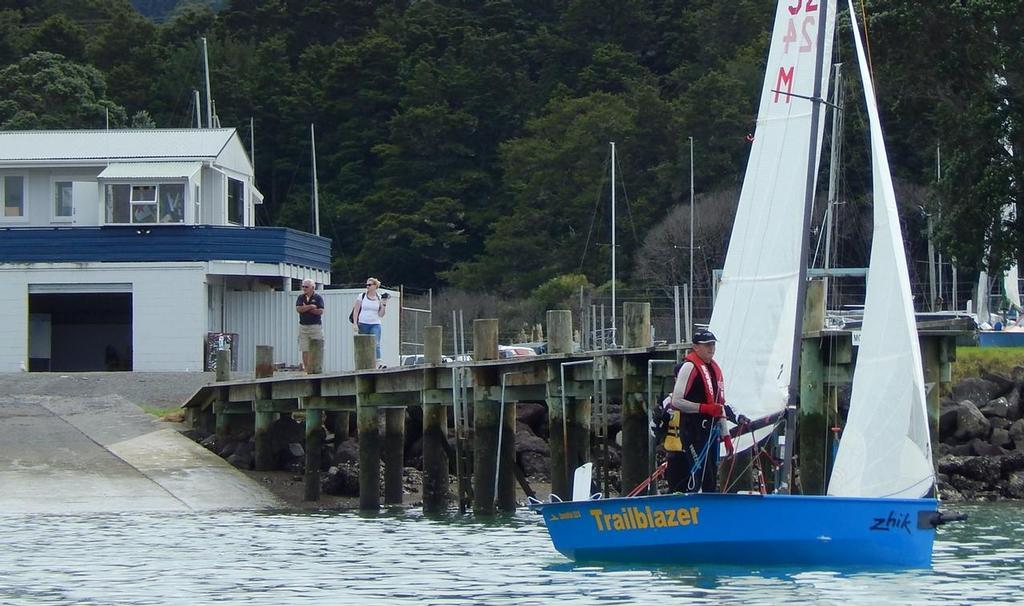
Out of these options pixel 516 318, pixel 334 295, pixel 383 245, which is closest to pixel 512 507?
pixel 334 295

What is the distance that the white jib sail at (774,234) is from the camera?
20.9m

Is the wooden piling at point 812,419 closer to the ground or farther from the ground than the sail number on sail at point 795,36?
closer to the ground

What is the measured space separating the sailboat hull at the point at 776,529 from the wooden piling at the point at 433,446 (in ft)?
28.8

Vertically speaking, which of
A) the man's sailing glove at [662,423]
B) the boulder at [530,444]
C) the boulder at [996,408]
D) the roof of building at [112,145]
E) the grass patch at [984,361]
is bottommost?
the boulder at [530,444]

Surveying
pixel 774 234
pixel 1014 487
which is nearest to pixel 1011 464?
pixel 1014 487

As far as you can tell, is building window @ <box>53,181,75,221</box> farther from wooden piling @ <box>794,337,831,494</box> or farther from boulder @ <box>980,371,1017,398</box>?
A: wooden piling @ <box>794,337,831,494</box>

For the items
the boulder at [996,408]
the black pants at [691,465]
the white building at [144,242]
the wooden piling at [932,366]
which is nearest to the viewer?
the black pants at [691,465]

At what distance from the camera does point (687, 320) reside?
27.0 m

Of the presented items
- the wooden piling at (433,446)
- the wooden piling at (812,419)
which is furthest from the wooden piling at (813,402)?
the wooden piling at (433,446)

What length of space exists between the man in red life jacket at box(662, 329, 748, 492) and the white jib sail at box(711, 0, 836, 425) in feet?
2.12

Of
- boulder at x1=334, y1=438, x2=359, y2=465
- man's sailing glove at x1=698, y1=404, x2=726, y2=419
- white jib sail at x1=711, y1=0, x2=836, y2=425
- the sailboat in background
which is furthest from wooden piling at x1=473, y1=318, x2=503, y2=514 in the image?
man's sailing glove at x1=698, y1=404, x2=726, y2=419

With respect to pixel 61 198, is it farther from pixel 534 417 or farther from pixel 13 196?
pixel 534 417

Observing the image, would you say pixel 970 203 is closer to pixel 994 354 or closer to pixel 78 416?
pixel 994 354

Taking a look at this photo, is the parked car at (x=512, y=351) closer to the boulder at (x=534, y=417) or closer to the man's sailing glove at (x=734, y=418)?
the boulder at (x=534, y=417)
